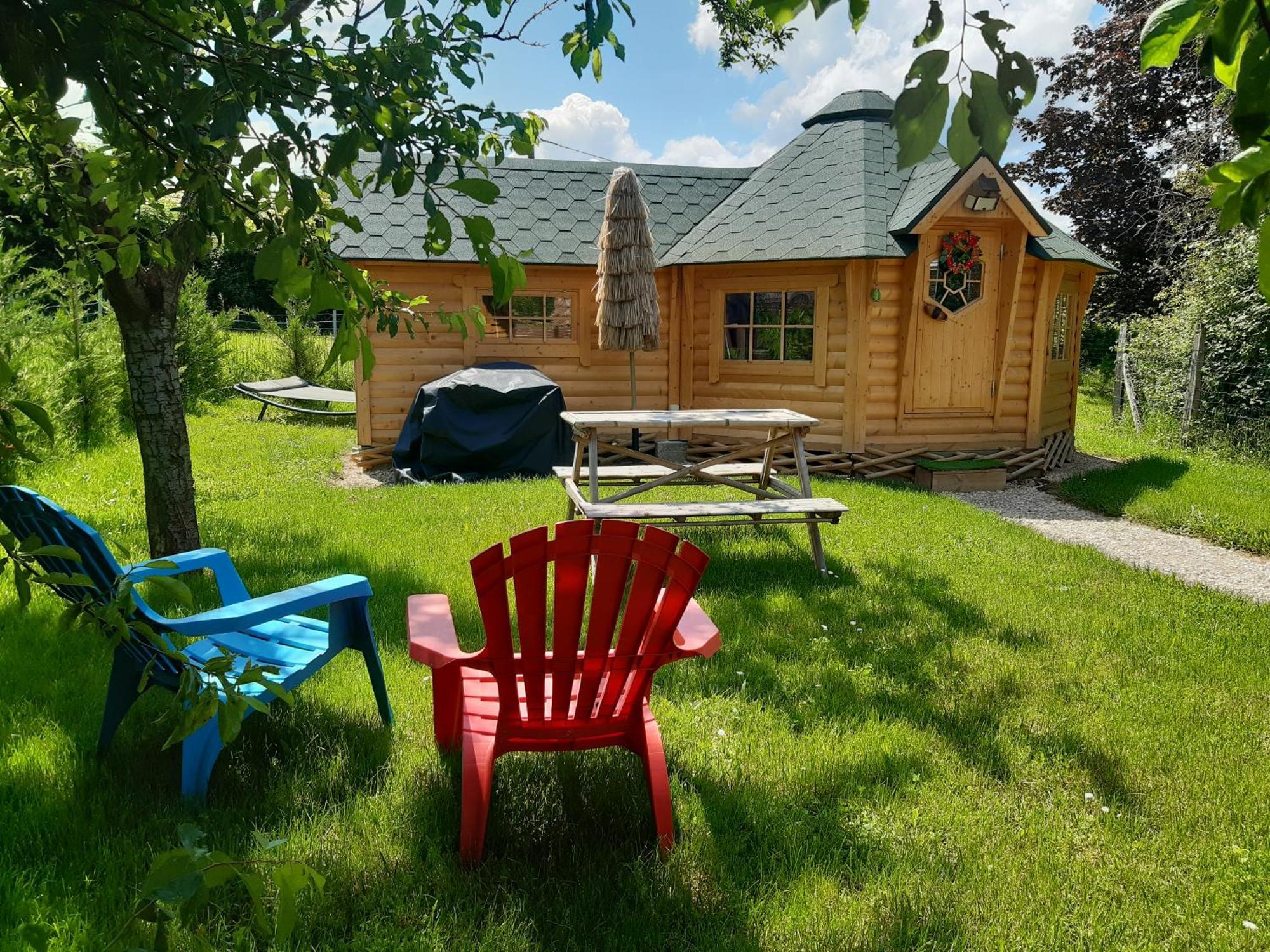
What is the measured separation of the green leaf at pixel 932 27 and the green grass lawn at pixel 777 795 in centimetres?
232

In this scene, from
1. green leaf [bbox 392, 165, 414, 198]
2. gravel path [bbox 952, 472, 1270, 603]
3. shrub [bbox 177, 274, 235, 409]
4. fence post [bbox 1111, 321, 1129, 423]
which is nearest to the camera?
green leaf [bbox 392, 165, 414, 198]

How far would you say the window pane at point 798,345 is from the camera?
1084 centimetres

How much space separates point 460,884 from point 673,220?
37.6 feet

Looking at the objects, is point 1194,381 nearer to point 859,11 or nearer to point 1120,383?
point 1120,383

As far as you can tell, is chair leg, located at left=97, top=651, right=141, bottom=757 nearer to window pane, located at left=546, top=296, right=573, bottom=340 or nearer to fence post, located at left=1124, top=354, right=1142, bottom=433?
window pane, located at left=546, top=296, right=573, bottom=340

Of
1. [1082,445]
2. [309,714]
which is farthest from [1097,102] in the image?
[309,714]

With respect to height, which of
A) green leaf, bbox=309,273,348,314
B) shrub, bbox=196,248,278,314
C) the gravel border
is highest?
shrub, bbox=196,248,278,314

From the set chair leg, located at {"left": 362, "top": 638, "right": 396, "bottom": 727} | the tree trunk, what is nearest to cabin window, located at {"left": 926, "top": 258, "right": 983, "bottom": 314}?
the tree trunk

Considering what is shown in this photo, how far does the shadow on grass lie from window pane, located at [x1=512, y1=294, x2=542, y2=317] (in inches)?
278

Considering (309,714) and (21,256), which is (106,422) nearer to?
(21,256)

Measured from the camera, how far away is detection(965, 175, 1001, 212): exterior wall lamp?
9.91 metres

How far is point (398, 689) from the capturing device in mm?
4012

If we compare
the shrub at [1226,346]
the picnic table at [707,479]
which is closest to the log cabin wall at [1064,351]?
the shrub at [1226,346]

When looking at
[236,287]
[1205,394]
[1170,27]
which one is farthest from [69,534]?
[236,287]
